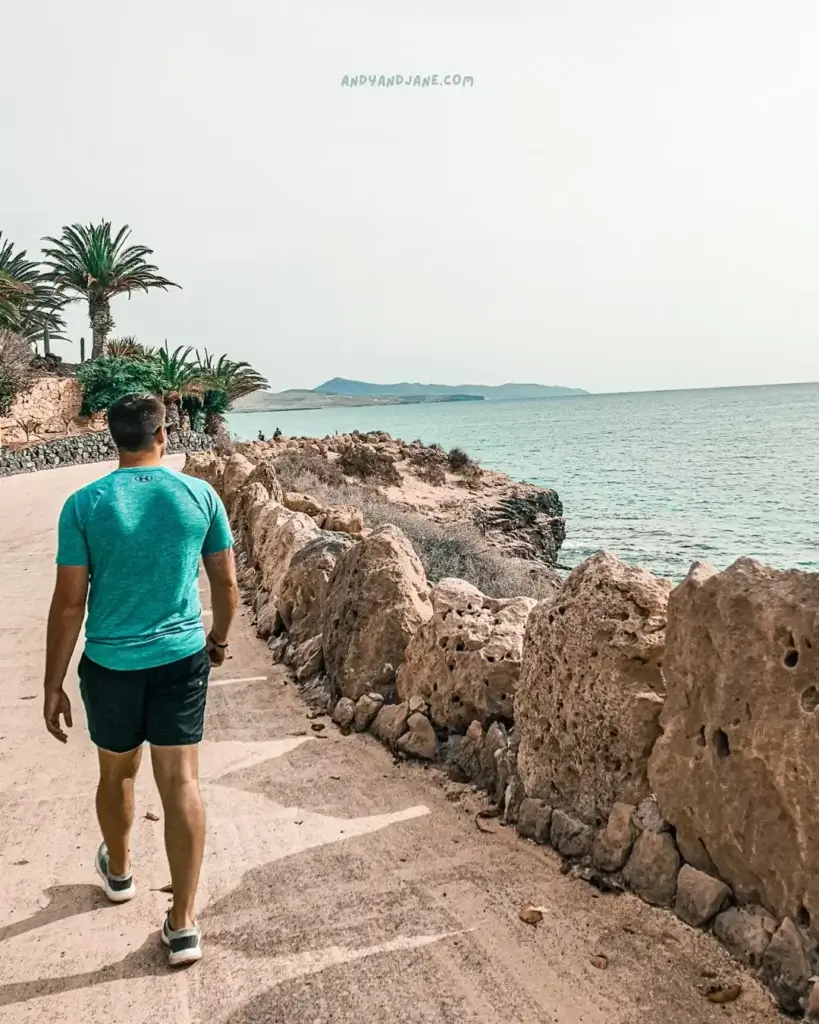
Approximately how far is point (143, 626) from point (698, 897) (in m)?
2.34

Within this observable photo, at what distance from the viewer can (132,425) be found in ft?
11.0

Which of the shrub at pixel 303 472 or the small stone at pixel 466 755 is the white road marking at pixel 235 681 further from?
the shrub at pixel 303 472

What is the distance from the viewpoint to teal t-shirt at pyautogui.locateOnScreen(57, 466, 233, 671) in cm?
320

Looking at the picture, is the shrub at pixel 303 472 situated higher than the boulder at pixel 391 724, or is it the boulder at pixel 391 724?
the shrub at pixel 303 472

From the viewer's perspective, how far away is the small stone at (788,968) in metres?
2.85

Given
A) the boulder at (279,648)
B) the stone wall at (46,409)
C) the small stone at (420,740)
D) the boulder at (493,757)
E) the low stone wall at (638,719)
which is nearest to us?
the low stone wall at (638,719)

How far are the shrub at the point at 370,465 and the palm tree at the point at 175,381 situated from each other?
16205 mm

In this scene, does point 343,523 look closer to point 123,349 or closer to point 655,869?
point 655,869

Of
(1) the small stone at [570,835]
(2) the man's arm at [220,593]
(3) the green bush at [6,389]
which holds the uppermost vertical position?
(3) the green bush at [6,389]

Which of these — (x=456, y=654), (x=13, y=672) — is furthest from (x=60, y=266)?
(x=456, y=654)

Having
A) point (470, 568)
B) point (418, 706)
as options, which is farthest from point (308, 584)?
point (470, 568)

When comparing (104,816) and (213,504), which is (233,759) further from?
(213,504)

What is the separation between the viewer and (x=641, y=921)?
11.1ft

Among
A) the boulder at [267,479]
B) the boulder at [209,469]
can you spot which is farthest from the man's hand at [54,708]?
the boulder at [209,469]
